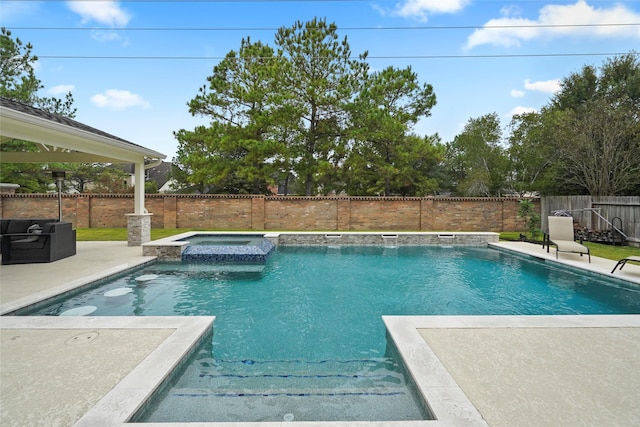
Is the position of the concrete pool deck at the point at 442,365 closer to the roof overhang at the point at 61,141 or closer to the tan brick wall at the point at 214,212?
the roof overhang at the point at 61,141

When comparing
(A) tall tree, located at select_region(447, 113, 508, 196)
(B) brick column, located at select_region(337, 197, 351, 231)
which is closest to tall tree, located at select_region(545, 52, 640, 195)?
(A) tall tree, located at select_region(447, 113, 508, 196)

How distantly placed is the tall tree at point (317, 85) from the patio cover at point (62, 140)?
26.8ft

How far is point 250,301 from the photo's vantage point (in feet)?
17.4

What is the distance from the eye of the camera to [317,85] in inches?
623

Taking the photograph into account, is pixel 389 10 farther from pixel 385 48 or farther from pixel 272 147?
pixel 272 147

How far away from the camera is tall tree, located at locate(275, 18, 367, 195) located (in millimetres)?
16141

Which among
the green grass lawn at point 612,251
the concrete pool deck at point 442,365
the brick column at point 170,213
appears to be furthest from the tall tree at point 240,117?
the concrete pool deck at point 442,365

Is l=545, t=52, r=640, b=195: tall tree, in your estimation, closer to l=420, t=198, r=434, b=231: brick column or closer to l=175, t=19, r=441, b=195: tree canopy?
l=175, t=19, r=441, b=195: tree canopy

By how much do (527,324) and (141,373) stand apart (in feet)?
12.6

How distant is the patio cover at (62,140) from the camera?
496 cm

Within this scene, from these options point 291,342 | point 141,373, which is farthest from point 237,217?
point 141,373

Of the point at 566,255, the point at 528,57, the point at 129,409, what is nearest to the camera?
the point at 129,409

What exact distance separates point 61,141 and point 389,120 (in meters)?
12.5

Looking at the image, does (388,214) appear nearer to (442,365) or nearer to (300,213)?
(300,213)
